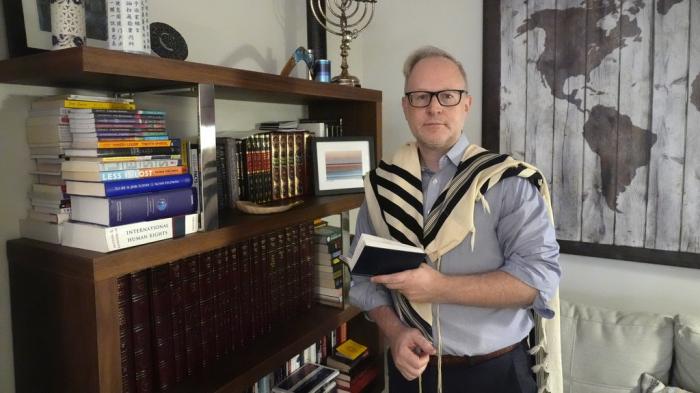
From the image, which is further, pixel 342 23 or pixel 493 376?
pixel 342 23

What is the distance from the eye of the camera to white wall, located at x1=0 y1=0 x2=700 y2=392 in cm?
118

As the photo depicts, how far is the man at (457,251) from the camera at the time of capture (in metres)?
1.10

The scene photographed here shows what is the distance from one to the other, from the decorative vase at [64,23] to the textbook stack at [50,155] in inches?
4.5

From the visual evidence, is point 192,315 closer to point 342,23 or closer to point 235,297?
point 235,297

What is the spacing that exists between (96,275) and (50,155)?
1.20 ft

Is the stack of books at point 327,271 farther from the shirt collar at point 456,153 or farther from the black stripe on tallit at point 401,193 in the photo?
the shirt collar at point 456,153

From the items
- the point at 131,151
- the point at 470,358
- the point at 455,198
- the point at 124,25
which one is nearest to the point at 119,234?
the point at 131,151

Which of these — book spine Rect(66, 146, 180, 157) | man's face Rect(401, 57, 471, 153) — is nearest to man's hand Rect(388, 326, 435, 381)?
man's face Rect(401, 57, 471, 153)

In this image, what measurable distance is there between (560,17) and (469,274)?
1213mm

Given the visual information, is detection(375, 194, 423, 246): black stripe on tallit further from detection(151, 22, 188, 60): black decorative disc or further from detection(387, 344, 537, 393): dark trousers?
detection(151, 22, 188, 60): black decorative disc

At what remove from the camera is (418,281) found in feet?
3.57

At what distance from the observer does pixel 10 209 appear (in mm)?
1171

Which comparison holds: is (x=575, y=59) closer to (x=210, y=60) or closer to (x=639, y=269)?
(x=639, y=269)

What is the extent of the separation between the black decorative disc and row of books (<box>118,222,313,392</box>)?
0.56 metres
